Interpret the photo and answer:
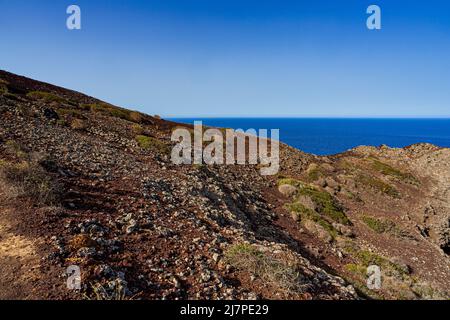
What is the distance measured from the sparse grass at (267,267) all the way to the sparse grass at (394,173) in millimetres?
35599

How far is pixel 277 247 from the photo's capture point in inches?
555

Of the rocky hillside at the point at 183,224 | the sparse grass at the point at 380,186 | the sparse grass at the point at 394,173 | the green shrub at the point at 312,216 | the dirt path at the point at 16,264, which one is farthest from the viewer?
the sparse grass at the point at 394,173

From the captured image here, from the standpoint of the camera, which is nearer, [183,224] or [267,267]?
[267,267]

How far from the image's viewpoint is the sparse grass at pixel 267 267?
10531 mm

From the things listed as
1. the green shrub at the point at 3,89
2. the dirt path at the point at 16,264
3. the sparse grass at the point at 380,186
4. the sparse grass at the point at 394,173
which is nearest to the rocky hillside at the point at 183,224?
the dirt path at the point at 16,264

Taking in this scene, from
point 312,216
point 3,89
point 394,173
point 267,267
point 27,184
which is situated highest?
point 3,89

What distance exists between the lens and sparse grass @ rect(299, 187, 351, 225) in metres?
27.1

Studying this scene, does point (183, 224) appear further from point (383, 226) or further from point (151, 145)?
point (383, 226)

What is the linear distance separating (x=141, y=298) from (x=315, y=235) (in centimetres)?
1669

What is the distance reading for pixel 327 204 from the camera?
28.5m

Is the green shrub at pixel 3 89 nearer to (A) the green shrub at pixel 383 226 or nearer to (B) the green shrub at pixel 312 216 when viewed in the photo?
(B) the green shrub at pixel 312 216

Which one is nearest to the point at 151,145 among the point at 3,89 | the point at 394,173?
the point at 3,89

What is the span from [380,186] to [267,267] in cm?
2977
